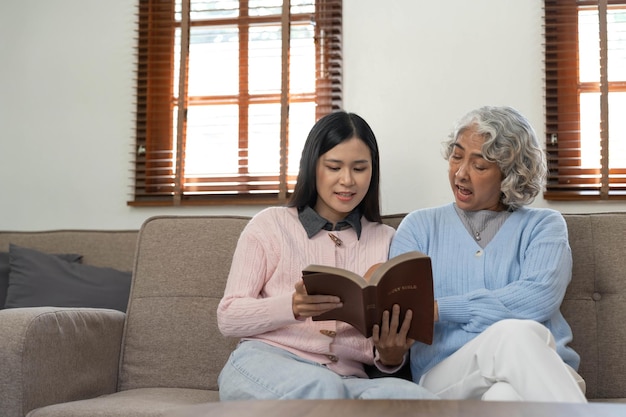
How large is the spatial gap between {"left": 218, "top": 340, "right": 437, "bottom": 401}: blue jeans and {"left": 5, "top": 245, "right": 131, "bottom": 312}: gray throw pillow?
971mm

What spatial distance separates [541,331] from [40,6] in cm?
306

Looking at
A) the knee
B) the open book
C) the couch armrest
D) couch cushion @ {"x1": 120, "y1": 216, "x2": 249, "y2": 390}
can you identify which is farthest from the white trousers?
the couch armrest

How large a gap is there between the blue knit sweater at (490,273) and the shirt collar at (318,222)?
12cm

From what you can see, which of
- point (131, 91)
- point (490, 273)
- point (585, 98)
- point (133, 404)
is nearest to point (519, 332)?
point (490, 273)

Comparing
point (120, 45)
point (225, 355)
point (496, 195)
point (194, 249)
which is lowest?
point (225, 355)

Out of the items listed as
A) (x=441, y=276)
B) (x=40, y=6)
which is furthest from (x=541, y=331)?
(x=40, y=6)

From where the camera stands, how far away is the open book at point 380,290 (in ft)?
5.75

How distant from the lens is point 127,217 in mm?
3744

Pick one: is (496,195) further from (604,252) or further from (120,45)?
(120,45)

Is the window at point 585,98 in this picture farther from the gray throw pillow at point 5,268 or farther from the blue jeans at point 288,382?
the gray throw pillow at point 5,268

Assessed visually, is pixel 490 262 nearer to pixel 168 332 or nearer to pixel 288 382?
pixel 288 382

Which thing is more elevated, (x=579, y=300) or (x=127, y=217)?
(x=127, y=217)

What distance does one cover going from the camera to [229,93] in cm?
380

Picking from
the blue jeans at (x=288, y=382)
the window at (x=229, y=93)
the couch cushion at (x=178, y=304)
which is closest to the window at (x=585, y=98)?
the window at (x=229, y=93)
